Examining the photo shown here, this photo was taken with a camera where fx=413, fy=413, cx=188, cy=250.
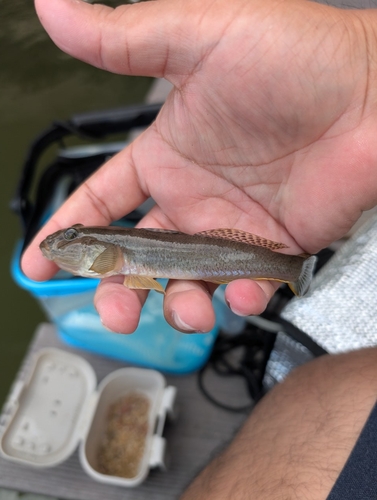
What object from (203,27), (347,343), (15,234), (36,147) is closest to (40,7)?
(203,27)

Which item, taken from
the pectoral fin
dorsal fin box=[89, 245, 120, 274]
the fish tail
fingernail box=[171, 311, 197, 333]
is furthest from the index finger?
the fish tail

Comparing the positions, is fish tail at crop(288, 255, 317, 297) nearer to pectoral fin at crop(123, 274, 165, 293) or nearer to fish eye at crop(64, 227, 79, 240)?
pectoral fin at crop(123, 274, 165, 293)

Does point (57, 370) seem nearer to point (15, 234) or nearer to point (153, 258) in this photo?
point (153, 258)

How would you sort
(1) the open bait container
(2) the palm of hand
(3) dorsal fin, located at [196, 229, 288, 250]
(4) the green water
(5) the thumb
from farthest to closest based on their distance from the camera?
(4) the green water, (1) the open bait container, (3) dorsal fin, located at [196, 229, 288, 250], (2) the palm of hand, (5) the thumb

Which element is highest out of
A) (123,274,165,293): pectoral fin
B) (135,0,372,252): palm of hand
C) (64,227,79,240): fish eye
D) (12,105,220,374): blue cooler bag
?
(135,0,372,252): palm of hand

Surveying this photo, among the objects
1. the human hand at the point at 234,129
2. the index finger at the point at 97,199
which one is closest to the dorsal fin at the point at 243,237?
the human hand at the point at 234,129
